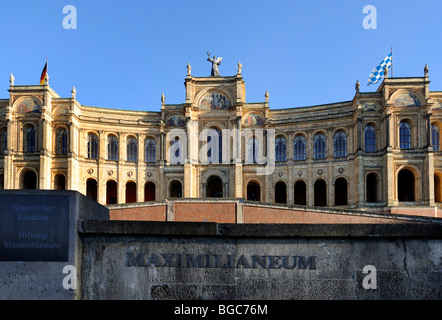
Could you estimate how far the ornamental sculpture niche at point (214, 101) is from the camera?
147 ft

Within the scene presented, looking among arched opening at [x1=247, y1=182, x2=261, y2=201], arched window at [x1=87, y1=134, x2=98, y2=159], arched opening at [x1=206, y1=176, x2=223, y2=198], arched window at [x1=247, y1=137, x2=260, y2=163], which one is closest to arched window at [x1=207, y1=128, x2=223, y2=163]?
arched opening at [x1=206, y1=176, x2=223, y2=198]

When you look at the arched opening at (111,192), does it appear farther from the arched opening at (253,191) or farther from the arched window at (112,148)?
the arched opening at (253,191)


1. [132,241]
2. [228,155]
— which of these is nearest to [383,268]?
[132,241]

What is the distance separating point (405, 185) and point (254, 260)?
1576 inches

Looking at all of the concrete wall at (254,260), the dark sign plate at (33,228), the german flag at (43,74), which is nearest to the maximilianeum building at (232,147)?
the german flag at (43,74)

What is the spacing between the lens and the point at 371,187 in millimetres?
43594

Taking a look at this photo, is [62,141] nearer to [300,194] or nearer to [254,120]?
[254,120]

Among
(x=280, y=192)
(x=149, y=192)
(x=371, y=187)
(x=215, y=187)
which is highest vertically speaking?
(x=215, y=187)

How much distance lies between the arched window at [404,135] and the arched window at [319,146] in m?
6.89

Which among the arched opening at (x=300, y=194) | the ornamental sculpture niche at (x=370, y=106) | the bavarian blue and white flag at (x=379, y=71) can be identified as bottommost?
the arched opening at (x=300, y=194)

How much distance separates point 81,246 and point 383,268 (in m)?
4.60

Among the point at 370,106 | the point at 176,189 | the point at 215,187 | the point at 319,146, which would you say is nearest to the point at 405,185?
the point at 370,106

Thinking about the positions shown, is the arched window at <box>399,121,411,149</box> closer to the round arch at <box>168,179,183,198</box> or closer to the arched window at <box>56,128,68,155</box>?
the round arch at <box>168,179,183,198</box>

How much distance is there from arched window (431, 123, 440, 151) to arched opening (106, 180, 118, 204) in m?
30.8
